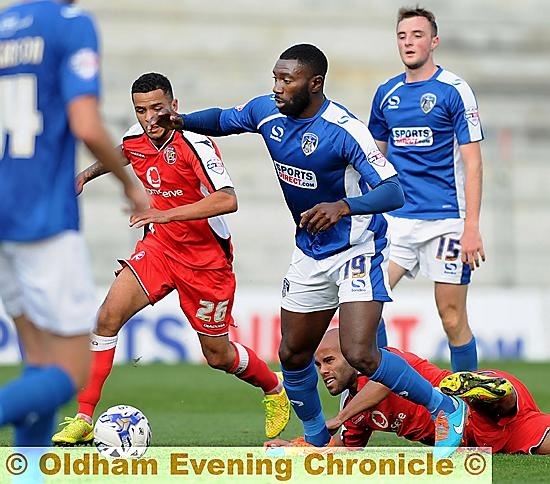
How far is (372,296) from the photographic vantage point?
5.85 m

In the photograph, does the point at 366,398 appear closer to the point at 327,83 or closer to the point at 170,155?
the point at 170,155

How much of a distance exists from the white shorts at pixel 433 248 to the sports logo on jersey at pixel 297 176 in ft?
5.99

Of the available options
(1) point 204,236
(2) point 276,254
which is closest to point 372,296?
(1) point 204,236

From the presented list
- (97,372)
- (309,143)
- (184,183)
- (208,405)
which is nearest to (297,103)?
(309,143)

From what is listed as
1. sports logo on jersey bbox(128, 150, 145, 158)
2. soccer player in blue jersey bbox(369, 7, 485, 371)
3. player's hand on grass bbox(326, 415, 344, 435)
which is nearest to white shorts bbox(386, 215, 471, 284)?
soccer player in blue jersey bbox(369, 7, 485, 371)

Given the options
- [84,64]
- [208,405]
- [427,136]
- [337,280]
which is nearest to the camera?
[84,64]

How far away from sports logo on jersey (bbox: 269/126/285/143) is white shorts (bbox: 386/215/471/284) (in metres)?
1.91

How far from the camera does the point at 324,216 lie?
541 centimetres

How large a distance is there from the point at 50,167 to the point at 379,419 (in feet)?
8.80

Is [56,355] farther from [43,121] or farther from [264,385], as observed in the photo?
[264,385]

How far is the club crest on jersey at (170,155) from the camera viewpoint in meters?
7.00

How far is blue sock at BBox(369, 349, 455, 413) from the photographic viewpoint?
18.8 ft

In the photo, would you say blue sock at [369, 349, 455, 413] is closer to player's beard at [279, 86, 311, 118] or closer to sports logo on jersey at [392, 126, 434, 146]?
player's beard at [279, 86, 311, 118]

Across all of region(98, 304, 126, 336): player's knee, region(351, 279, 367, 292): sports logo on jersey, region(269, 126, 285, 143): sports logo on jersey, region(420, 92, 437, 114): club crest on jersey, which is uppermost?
region(420, 92, 437, 114): club crest on jersey
